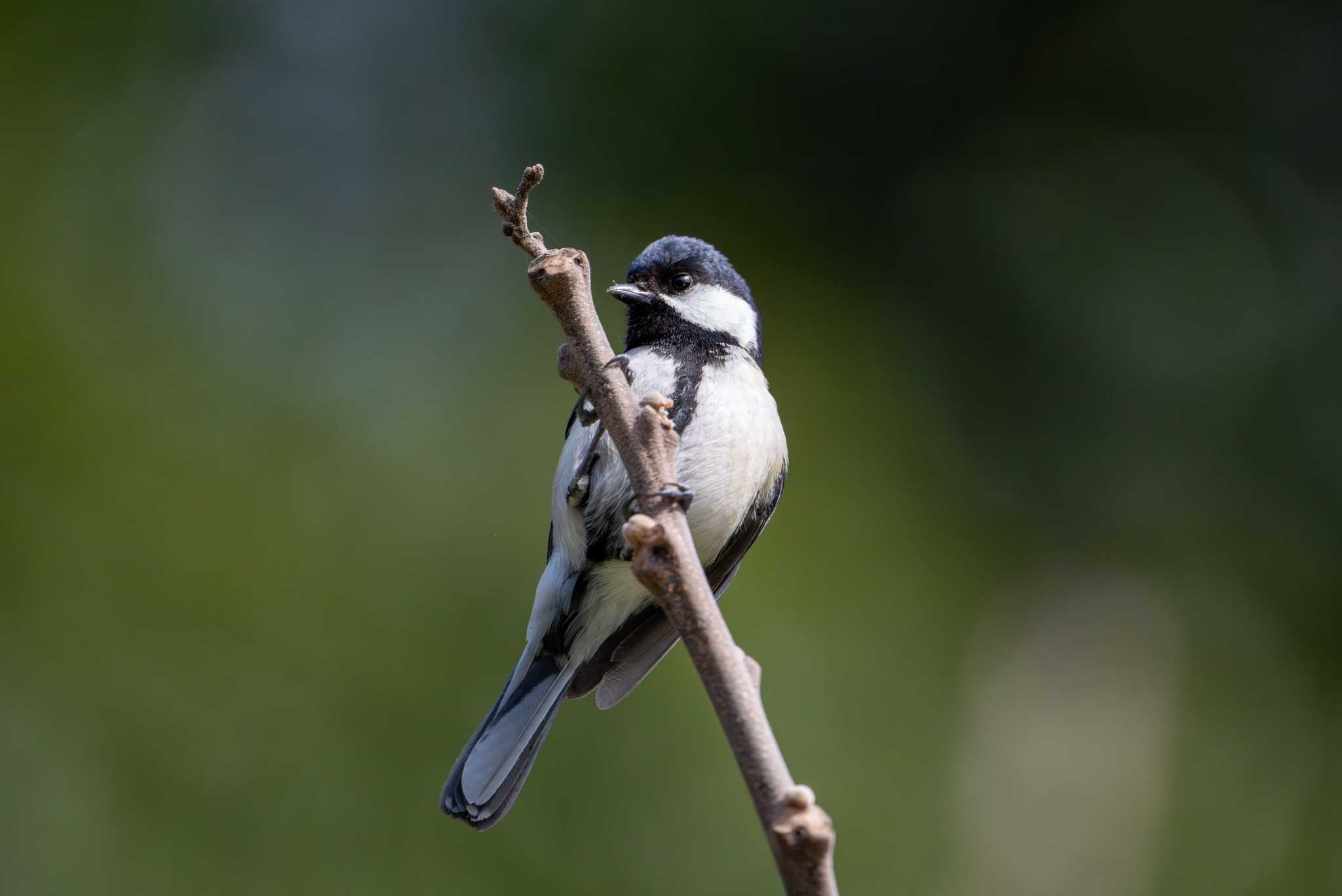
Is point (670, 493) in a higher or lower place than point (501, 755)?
higher

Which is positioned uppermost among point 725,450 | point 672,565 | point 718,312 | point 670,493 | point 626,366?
point 718,312

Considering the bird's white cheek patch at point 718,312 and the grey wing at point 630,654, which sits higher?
the bird's white cheek patch at point 718,312

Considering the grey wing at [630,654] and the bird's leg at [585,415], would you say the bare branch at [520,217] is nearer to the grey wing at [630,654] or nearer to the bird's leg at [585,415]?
the bird's leg at [585,415]

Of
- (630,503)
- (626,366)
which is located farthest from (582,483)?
(626,366)

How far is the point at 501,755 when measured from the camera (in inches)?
88.9

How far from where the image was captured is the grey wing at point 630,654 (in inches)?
96.1

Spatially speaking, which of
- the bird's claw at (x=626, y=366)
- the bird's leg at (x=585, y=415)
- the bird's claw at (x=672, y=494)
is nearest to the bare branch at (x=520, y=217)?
the bird's claw at (x=626, y=366)

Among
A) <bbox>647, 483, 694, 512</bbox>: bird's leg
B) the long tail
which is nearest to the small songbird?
the long tail

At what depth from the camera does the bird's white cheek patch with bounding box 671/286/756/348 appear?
2504 millimetres

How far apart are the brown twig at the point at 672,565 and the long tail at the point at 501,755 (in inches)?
41.1

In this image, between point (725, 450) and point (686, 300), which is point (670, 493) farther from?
point (686, 300)

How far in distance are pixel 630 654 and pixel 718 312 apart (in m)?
0.79

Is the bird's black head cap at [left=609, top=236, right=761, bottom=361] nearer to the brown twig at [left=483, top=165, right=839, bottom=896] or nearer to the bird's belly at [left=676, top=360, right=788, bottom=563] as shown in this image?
the bird's belly at [left=676, top=360, right=788, bottom=563]

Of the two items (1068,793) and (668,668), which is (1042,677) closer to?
(1068,793)
